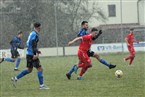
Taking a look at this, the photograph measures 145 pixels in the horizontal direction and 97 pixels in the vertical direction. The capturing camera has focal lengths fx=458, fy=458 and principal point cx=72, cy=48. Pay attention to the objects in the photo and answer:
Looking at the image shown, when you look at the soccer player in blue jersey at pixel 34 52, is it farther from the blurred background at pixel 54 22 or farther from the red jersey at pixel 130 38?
the blurred background at pixel 54 22

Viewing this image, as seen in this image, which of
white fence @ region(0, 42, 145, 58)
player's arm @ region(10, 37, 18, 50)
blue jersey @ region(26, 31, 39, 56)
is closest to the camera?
blue jersey @ region(26, 31, 39, 56)

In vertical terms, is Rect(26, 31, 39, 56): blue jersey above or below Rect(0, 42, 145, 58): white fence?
above

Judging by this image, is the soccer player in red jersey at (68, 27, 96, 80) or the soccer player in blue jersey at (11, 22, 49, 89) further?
the soccer player in red jersey at (68, 27, 96, 80)

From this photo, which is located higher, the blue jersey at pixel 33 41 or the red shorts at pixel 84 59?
the blue jersey at pixel 33 41

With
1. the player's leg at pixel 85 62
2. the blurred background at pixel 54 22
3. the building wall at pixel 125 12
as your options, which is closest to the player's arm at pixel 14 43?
the player's leg at pixel 85 62

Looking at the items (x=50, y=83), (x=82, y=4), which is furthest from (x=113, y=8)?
(x=50, y=83)

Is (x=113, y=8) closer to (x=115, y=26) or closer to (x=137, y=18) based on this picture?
(x=137, y=18)

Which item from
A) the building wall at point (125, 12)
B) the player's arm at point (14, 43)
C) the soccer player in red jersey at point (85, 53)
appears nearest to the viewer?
the soccer player in red jersey at point (85, 53)

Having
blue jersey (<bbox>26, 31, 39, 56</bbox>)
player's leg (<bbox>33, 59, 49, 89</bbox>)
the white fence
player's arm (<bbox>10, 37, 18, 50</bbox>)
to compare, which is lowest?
the white fence

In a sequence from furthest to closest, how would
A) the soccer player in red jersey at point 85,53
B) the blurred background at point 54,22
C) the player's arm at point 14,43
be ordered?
the blurred background at point 54,22 → the player's arm at point 14,43 → the soccer player in red jersey at point 85,53

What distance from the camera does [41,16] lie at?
38.2m

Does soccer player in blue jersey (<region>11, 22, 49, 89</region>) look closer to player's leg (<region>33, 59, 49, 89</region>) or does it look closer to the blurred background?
player's leg (<region>33, 59, 49, 89</region>)

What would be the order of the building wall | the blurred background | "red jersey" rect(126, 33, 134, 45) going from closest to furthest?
"red jersey" rect(126, 33, 134, 45) < the blurred background < the building wall

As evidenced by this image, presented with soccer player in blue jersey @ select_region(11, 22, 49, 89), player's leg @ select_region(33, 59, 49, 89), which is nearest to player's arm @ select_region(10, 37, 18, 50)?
soccer player in blue jersey @ select_region(11, 22, 49, 89)
